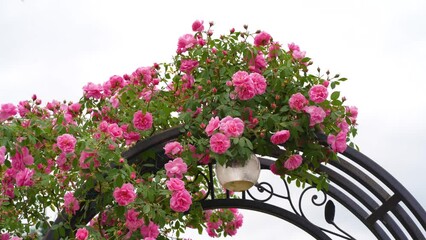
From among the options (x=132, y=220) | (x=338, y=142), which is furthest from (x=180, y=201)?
(x=338, y=142)

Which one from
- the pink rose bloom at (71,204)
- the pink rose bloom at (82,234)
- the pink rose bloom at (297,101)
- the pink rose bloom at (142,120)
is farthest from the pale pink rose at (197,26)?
the pink rose bloom at (82,234)

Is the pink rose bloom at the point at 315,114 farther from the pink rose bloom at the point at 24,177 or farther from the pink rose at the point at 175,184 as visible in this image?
the pink rose bloom at the point at 24,177

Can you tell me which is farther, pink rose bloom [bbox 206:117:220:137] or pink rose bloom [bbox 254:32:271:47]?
pink rose bloom [bbox 254:32:271:47]

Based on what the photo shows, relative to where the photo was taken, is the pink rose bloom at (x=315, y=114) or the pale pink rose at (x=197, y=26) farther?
the pale pink rose at (x=197, y=26)

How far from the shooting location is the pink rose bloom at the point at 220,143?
4070 mm

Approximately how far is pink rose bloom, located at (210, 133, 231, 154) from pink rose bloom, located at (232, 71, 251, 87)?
28 centimetres

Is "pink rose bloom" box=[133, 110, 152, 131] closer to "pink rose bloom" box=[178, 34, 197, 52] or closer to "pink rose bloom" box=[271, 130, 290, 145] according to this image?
"pink rose bloom" box=[178, 34, 197, 52]

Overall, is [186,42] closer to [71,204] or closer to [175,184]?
[175,184]

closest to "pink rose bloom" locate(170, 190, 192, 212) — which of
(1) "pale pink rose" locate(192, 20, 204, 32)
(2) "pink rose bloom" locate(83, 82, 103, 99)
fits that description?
(2) "pink rose bloom" locate(83, 82, 103, 99)

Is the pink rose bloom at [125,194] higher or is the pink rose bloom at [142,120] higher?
the pink rose bloom at [142,120]

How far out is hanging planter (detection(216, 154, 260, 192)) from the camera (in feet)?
13.7

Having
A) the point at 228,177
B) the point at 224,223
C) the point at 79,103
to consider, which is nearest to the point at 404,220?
the point at 228,177

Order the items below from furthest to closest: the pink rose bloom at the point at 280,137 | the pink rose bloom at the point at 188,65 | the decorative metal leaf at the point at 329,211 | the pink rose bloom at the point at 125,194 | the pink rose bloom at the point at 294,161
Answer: the decorative metal leaf at the point at 329,211, the pink rose bloom at the point at 188,65, the pink rose bloom at the point at 294,161, the pink rose bloom at the point at 280,137, the pink rose bloom at the point at 125,194

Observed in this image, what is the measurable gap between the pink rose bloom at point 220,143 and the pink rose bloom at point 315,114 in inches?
17.5
